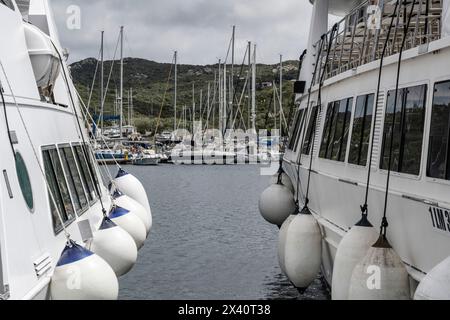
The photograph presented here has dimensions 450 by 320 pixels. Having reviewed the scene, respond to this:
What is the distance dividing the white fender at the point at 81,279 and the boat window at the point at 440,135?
3516 mm

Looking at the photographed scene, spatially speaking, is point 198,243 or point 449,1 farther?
point 198,243

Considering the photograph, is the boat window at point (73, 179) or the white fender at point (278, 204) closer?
the boat window at point (73, 179)

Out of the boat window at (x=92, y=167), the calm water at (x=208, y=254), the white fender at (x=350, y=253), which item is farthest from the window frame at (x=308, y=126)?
the white fender at (x=350, y=253)

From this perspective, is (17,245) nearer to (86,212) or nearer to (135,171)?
(86,212)

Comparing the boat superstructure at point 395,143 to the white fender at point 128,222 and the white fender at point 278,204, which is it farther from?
the white fender at point 128,222

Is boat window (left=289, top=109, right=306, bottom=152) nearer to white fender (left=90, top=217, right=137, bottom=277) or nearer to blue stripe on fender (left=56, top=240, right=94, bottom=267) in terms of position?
white fender (left=90, top=217, right=137, bottom=277)

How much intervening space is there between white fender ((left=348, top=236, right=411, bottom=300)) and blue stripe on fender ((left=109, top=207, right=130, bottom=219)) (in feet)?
14.3

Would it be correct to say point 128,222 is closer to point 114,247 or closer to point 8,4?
point 114,247

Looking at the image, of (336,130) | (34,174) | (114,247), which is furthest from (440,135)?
(34,174)

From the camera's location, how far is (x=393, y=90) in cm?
793

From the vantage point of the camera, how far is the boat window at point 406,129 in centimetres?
713

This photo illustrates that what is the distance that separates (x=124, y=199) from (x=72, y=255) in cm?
507

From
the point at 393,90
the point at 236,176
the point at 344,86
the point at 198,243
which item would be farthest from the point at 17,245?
the point at 236,176
